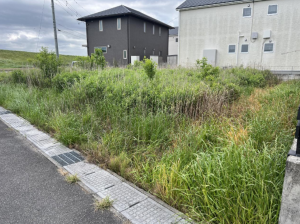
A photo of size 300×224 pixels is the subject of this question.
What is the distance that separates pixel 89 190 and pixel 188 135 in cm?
146

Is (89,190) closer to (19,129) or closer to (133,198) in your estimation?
(133,198)

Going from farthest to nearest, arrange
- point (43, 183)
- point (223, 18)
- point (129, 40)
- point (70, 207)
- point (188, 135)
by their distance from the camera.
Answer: point (129, 40) → point (223, 18) → point (188, 135) → point (43, 183) → point (70, 207)

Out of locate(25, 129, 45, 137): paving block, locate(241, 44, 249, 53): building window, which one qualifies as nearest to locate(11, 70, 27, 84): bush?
locate(25, 129, 45, 137): paving block

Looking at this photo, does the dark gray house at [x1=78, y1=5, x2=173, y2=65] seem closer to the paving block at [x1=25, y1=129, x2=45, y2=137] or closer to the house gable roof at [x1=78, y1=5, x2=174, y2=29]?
the house gable roof at [x1=78, y1=5, x2=174, y2=29]

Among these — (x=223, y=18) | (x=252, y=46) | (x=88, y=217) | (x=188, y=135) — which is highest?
(x=223, y=18)

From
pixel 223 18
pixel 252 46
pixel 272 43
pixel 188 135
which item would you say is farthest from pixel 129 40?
pixel 188 135

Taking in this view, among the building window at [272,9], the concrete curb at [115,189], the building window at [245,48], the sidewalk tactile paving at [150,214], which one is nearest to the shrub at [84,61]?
the concrete curb at [115,189]

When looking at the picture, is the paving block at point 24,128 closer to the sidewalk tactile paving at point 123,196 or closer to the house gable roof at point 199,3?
the sidewalk tactile paving at point 123,196

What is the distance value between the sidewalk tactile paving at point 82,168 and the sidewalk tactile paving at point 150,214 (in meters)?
0.92

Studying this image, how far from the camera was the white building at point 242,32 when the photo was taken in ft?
46.9

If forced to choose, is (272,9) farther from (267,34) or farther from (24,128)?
(24,128)

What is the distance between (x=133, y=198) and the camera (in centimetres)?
214

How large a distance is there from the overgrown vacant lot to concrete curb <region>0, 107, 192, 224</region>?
117 mm

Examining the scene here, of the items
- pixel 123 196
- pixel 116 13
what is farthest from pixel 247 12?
pixel 123 196
